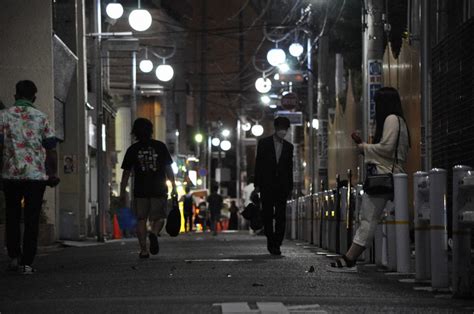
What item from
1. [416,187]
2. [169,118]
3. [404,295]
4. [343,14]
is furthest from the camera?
[169,118]

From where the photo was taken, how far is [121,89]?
62.5m

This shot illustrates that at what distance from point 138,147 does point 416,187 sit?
5826 mm

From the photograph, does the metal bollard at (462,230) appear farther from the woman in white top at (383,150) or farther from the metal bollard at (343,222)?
the metal bollard at (343,222)

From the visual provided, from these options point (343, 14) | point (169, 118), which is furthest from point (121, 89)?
point (343, 14)

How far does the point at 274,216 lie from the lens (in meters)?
16.7

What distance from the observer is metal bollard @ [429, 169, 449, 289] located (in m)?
10.1

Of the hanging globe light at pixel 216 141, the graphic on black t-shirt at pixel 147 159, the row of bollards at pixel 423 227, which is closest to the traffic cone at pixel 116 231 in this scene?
the row of bollards at pixel 423 227

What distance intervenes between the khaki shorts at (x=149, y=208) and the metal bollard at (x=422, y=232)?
5689 millimetres

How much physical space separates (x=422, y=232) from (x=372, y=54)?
10.2 metres

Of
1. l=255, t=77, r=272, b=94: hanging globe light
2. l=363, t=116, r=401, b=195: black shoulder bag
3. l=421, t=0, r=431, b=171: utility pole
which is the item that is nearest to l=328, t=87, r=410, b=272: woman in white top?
l=363, t=116, r=401, b=195: black shoulder bag

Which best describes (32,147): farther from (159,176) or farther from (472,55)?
(472,55)

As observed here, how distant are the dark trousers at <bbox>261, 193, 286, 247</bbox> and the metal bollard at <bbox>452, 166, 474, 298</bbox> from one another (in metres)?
6.99

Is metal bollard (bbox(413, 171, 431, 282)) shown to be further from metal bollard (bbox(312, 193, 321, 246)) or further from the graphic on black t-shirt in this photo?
metal bollard (bbox(312, 193, 321, 246))

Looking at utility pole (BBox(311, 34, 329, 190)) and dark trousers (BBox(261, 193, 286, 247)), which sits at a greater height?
utility pole (BBox(311, 34, 329, 190))
